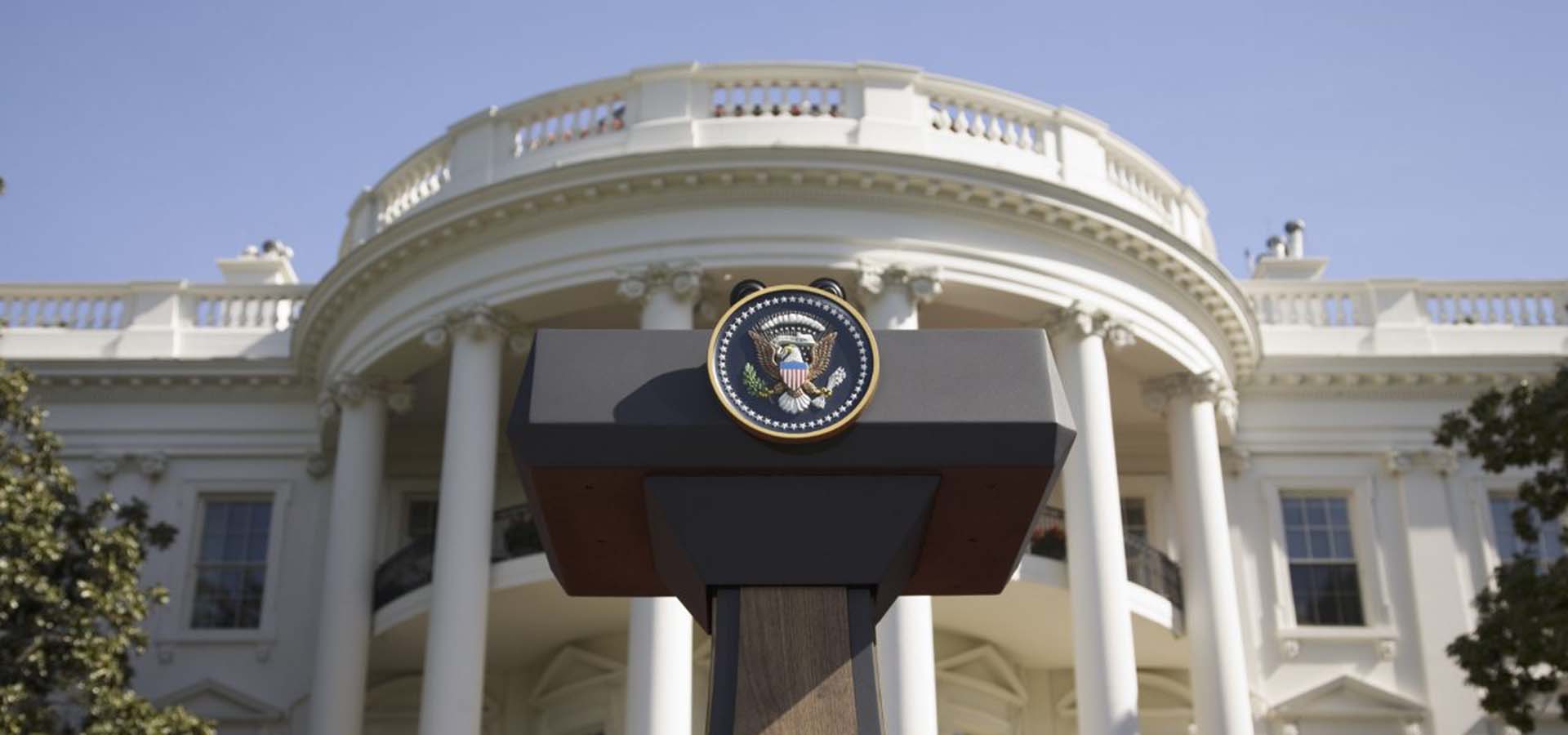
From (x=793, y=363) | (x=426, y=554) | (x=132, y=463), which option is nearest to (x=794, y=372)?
(x=793, y=363)

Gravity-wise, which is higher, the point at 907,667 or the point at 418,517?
the point at 418,517

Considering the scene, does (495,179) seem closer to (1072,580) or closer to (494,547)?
(494,547)

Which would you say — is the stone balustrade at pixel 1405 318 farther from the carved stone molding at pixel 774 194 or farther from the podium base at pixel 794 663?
the podium base at pixel 794 663

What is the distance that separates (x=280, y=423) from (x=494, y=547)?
199 inches

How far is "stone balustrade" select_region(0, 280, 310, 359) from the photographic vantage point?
81.5 feet

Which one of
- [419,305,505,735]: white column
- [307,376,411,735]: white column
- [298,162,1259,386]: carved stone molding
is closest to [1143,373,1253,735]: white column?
[298,162,1259,386]: carved stone molding

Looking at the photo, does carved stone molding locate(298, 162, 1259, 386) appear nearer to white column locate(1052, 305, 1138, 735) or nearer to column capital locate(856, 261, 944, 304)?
column capital locate(856, 261, 944, 304)

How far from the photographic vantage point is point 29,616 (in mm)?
17688

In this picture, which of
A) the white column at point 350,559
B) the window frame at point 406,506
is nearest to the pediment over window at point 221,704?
the white column at point 350,559

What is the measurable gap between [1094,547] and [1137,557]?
2.58m

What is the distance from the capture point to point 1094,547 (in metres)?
18.7

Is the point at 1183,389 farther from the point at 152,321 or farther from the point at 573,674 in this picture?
the point at 152,321

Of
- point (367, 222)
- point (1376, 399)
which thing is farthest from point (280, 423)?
point (1376, 399)

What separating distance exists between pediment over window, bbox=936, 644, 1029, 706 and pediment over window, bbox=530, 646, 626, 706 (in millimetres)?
4111
